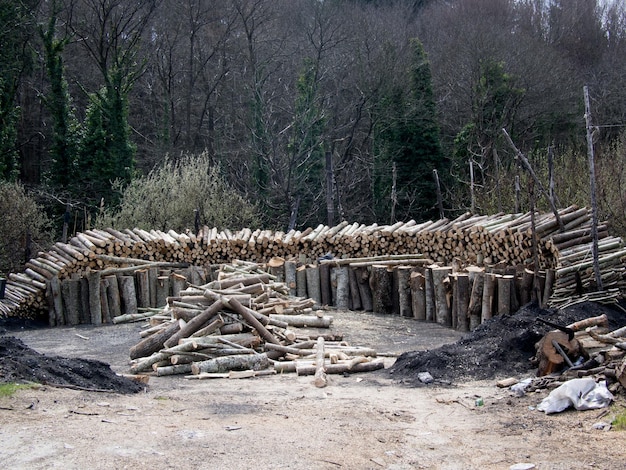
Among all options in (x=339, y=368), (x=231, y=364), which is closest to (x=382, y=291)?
(x=339, y=368)

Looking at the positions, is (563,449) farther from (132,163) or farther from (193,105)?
(193,105)

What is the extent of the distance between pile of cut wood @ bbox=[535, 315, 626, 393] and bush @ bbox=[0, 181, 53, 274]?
1472 cm

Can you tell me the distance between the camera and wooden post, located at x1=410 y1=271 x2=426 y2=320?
16.1 meters

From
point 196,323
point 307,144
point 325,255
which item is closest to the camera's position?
point 196,323

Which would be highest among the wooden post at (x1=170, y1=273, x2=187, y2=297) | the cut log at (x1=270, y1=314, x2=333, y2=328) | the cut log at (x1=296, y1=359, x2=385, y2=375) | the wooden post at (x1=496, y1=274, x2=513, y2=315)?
the wooden post at (x1=170, y1=273, x2=187, y2=297)

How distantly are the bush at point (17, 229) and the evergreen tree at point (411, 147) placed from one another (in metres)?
14.2

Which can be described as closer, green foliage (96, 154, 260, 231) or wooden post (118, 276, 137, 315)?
wooden post (118, 276, 137, 315)

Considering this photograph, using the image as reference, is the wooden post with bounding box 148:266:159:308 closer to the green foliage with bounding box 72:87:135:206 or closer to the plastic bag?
the plastic bag

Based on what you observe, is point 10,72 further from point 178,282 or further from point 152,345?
point 152,345

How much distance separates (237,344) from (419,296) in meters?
5.64

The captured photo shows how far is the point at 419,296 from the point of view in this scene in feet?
53.0

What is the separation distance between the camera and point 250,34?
35625mm

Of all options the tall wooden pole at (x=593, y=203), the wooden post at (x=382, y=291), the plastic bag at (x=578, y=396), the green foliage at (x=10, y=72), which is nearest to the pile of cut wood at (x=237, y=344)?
the plastic bag at (x=578, y=396)

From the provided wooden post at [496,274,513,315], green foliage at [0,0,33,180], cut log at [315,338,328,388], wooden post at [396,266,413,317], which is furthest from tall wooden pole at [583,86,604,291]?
Answer: green foliage at [0,0,33,180]
